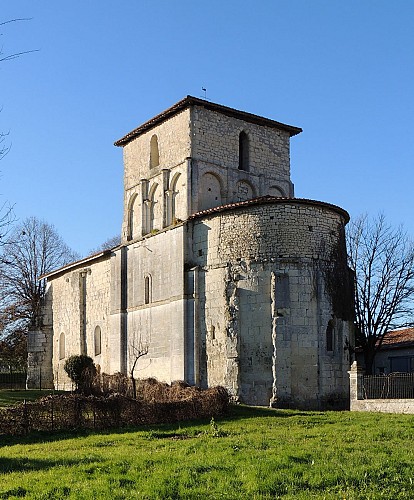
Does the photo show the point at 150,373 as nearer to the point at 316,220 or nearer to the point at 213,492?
the point at 316,220

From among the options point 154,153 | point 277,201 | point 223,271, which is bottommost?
point 223,271

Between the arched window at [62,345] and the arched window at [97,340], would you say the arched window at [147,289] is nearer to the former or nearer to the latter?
the arched window at [97,340]

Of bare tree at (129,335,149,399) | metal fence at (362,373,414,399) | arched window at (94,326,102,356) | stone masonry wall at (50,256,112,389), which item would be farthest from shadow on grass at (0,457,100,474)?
arched window at (94,326,102,356)

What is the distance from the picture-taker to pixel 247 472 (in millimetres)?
11047

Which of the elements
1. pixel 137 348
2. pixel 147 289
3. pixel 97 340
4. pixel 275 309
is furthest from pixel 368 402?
pixel 97 340

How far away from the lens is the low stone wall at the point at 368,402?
22.0 metres

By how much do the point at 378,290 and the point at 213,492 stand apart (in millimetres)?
24656

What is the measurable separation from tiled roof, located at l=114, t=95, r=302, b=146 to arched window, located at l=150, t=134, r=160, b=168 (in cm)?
68

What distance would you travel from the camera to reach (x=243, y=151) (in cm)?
3300

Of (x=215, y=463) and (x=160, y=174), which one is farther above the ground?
(x=160, y=174)

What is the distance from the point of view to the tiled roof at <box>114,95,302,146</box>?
31.0 meters

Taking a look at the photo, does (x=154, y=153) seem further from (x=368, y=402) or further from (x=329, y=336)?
(x=368, y=402)

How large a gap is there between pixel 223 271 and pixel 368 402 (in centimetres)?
767

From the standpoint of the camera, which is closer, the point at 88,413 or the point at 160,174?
the point at 88,413
